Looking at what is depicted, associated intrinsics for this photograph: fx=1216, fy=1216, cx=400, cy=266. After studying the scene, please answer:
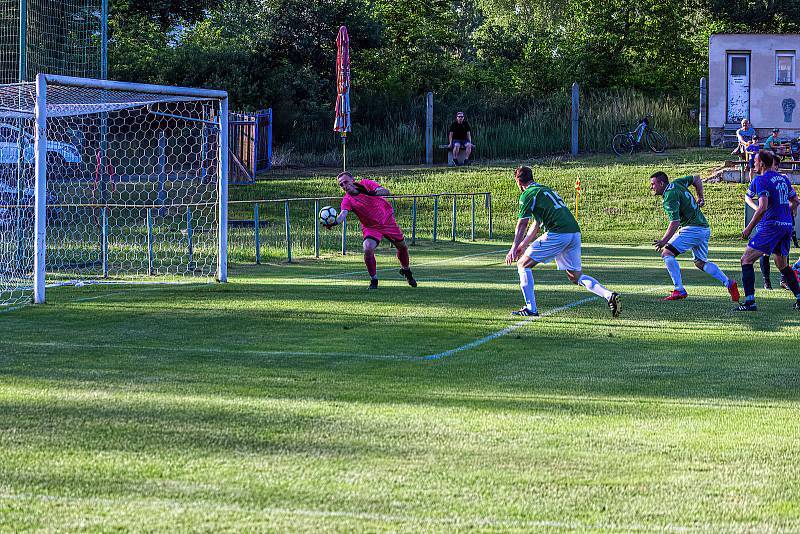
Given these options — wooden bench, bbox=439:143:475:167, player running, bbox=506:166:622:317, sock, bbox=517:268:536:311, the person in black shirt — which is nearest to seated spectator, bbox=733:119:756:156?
the person in black shirt

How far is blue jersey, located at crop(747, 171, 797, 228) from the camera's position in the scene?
44.7 ft

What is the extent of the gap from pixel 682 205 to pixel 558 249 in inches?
93.2

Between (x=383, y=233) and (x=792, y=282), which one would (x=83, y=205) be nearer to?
(x=383, y=233)

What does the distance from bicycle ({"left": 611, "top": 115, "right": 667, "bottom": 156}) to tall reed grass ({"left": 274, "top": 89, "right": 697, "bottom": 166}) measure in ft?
3.88

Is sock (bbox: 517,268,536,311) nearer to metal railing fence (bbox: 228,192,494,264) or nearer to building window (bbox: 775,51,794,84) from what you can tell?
metal railing fence (bbox: 228,192,494,264)

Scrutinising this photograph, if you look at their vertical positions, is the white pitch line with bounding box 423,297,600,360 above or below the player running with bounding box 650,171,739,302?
below

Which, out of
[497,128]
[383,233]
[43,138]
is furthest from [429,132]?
[43,138]

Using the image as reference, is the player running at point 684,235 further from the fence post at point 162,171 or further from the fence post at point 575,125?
the fence post at point 575,125

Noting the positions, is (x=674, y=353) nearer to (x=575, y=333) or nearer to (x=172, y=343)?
(x=575, y=333)

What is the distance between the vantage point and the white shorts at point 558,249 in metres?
13.0

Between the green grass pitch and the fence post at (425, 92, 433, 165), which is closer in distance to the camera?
the green grass pitch

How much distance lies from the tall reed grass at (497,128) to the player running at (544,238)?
2579 centimetres

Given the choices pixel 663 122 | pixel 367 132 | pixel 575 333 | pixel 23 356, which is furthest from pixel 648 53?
pixel 23 356

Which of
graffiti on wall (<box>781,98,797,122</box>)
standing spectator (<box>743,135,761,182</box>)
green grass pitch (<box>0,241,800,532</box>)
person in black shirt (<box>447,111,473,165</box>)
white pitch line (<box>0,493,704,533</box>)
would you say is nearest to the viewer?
white pitch line (<box>0,493,704,533</box>)
